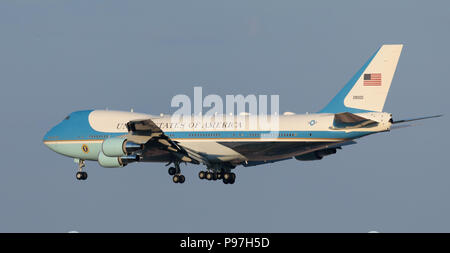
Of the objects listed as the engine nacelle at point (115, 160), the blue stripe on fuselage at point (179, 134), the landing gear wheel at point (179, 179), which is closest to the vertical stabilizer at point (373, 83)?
the blue stripe on fuselage at point (179, 134)

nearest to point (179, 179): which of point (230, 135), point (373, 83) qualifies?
point (230, 135)

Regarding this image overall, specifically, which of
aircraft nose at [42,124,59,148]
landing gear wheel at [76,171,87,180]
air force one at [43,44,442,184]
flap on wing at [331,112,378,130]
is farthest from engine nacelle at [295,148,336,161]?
aircraft nose at [42,124,59,148]

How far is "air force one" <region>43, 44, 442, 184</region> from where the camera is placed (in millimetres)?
60938

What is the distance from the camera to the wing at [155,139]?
65.1m

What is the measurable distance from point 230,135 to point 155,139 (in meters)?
4.77

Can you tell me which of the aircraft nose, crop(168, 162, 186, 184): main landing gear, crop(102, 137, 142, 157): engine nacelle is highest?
the aircraft nose

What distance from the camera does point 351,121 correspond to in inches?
2339

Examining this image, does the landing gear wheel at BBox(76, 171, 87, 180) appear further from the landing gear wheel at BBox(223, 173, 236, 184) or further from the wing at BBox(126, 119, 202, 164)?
the landing gear wheel at BBox(223, 173, 236, 184)

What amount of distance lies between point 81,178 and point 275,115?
627 inches
